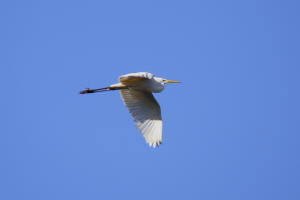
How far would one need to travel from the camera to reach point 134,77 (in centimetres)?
954

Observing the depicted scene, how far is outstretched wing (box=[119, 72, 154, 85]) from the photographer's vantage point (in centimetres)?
920

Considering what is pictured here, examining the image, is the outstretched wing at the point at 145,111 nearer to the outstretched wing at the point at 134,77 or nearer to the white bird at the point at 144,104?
the white bird at the point at 144,104

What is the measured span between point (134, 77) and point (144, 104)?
146 cm

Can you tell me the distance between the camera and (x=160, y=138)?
10.6 metres

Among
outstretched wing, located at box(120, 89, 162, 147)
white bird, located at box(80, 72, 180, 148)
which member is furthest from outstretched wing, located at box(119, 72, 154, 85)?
outstretched wing, located at box(120, 89, 162, 147)

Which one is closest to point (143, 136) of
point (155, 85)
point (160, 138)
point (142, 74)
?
point (160, 138)

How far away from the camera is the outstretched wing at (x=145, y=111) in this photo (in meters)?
10.6

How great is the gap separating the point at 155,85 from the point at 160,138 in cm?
111

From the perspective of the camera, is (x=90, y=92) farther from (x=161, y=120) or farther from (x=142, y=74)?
(x=142, y=74)

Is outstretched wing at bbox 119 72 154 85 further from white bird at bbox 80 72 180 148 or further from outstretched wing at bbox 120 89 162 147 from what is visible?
outstretched wing at bbox 120 89 162 147

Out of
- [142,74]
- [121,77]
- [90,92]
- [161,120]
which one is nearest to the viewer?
[142,74]

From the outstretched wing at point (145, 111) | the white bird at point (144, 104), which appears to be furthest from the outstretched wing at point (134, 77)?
the outstretched wing at point (145, 111)

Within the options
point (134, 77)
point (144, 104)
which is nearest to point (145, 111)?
point (144, 104)

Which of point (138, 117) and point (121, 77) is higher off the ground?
point (121, 77)
